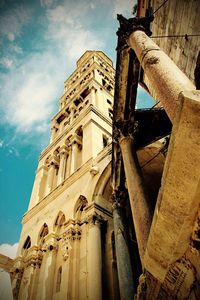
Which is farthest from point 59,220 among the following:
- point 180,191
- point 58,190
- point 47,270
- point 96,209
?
point 180,191

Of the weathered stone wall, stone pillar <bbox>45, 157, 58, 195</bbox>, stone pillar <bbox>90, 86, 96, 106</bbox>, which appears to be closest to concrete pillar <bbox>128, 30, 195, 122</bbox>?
the weathered stone wall

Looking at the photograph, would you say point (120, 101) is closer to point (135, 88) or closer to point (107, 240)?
point (135, 88)

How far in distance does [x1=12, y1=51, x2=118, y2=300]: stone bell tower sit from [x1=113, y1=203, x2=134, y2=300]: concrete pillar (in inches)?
49.2

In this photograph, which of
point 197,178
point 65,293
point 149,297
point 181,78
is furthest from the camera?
point 65,293

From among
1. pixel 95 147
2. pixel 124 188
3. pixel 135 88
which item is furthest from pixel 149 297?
pixel 95 147

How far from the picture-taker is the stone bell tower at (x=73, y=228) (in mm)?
7172

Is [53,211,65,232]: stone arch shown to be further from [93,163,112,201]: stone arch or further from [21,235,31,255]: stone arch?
[21,235,31,255]: stone arch

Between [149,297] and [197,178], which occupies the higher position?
[197,178]

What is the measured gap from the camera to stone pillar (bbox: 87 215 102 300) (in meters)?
6.28

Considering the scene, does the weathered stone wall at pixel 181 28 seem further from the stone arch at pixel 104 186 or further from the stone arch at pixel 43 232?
the stone arch at pixel 43 232

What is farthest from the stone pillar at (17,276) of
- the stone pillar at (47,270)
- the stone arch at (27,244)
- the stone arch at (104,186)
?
the stone arch at (104,186)

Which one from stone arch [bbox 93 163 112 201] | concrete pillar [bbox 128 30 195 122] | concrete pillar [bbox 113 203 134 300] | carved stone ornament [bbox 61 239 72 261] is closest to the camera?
concrete pillar [bbox 128 30 195 122]

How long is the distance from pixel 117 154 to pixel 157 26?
15.1ft

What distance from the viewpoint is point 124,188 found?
738cm
